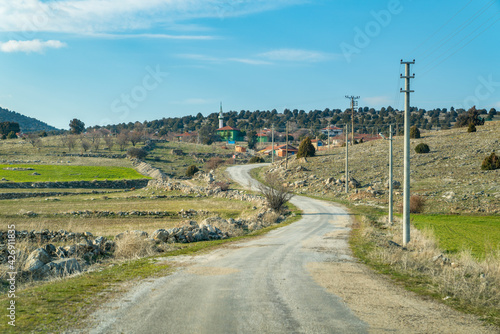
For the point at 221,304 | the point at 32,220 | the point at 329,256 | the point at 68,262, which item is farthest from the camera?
the point at 32,220

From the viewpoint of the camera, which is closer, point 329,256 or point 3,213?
point 329,256

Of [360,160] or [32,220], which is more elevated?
[360,160]

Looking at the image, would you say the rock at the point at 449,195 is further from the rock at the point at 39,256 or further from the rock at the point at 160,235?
the rock at the point at 39,256

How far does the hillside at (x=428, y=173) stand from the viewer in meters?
37.8

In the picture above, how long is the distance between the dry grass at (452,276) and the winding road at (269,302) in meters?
0.83

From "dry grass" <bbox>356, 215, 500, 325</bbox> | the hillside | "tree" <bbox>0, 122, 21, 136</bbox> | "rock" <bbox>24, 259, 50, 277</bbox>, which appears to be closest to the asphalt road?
"dry grass" <bbox>356, 215, 500, 325</bbox>

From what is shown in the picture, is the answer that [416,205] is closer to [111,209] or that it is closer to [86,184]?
[111,209]

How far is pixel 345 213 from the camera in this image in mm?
36281

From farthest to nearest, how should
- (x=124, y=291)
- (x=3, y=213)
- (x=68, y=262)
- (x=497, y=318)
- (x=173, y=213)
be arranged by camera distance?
(x=173, y=213) < (x=3, y=213) < (x=68, y=262) < (x=124, y=291) < (x=497, y=318)

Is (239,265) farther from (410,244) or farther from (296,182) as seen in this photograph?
(296,182)

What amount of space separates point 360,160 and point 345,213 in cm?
3390

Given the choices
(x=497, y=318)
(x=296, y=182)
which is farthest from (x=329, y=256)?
(x=296, y=182)

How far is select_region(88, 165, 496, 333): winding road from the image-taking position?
789 centimetres

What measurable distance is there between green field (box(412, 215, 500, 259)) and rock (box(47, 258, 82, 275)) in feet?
53.0
